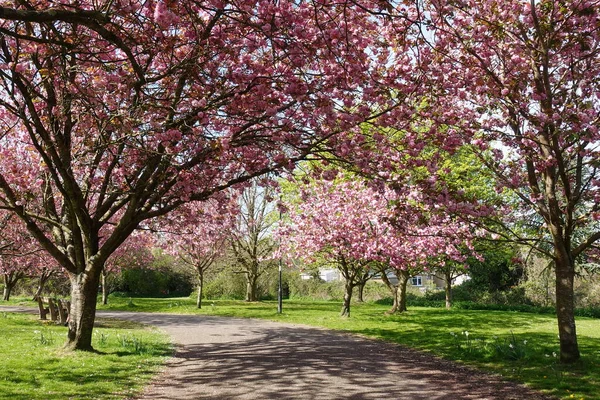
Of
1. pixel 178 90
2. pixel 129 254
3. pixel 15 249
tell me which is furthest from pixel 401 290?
pixel 129 254

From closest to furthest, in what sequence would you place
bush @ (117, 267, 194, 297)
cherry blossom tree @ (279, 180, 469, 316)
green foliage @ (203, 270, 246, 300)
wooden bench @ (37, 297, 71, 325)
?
wooden bench @ (37, 297, 71, 325) < cherry blossom tree @ (279, 180, 469, 316) < green foliage @ (203, 270, 246, 300) < bush @ (117, 267, 194, 297)

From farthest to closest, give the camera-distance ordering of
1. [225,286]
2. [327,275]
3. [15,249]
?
[327,275] < [225,286] < [15,249]

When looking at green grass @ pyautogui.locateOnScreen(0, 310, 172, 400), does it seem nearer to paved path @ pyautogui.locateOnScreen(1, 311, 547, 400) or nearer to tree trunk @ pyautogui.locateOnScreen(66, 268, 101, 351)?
tree trunk @ pyautogui.locateOnScreen(66, 268, 101, 351)

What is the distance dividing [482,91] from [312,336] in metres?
9.39

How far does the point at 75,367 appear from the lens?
9375mm

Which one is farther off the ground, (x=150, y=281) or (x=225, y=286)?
(x=150, y=281)

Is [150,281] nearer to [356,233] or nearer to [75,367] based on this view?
[356,233]

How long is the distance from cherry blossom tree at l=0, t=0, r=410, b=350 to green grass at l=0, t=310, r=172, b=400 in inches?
38.2

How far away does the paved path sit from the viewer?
777 centimetres

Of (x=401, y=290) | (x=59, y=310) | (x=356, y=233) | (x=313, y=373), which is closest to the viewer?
(x=313, y=373)

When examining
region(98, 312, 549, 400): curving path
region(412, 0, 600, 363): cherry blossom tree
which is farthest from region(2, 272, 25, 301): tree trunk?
region(412, 0, 600, 363): cherry blossom tree

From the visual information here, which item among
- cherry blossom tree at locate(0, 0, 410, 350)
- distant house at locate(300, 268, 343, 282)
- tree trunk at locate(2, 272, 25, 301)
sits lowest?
tree trunk at locate(2, 272, 25, 301)

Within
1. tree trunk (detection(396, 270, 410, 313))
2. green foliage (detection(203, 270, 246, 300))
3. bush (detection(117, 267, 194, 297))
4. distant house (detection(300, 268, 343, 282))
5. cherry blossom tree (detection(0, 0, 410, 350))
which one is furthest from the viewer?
bush (detection(117, 267, 194, 297))

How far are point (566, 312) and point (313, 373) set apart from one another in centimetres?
560
